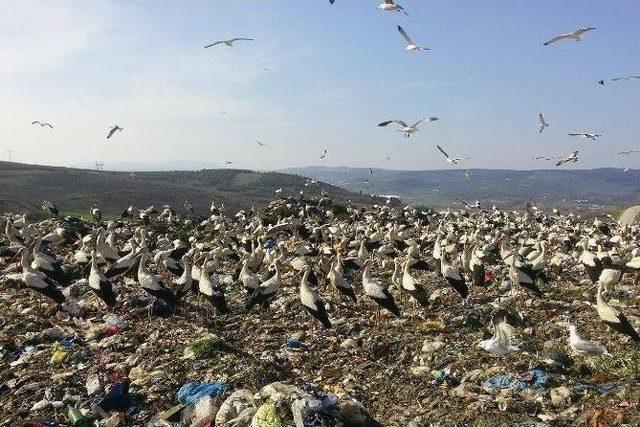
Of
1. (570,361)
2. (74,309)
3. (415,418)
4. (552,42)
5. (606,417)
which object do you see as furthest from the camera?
(552,42)

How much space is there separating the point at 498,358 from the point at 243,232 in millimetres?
18929

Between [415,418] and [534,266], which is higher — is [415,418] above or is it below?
below

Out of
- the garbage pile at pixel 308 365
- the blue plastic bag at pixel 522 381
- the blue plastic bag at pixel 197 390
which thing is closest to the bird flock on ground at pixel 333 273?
the garbage pile at pixel 308 365

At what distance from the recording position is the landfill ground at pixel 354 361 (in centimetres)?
822

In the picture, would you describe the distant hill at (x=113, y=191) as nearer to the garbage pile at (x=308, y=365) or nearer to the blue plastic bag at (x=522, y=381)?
the garbage pile at (x=308, y=365)

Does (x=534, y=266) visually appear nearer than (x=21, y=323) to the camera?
No

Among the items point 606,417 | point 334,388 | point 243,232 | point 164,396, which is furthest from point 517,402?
point 243,232

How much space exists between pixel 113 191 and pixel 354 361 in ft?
285

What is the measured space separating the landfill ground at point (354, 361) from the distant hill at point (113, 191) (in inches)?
2037

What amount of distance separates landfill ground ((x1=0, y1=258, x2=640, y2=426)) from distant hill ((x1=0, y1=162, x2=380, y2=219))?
51730mm

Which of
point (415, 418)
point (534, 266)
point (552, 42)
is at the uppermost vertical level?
point (552, 42)

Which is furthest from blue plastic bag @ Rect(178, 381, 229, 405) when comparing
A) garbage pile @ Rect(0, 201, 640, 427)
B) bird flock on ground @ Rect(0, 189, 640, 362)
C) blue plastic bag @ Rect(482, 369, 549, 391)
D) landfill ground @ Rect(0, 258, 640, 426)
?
blue plastic bag @ Rect(482, 369, 549, 391)

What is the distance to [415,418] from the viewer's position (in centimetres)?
816

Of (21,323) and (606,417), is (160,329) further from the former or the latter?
(606,417)
